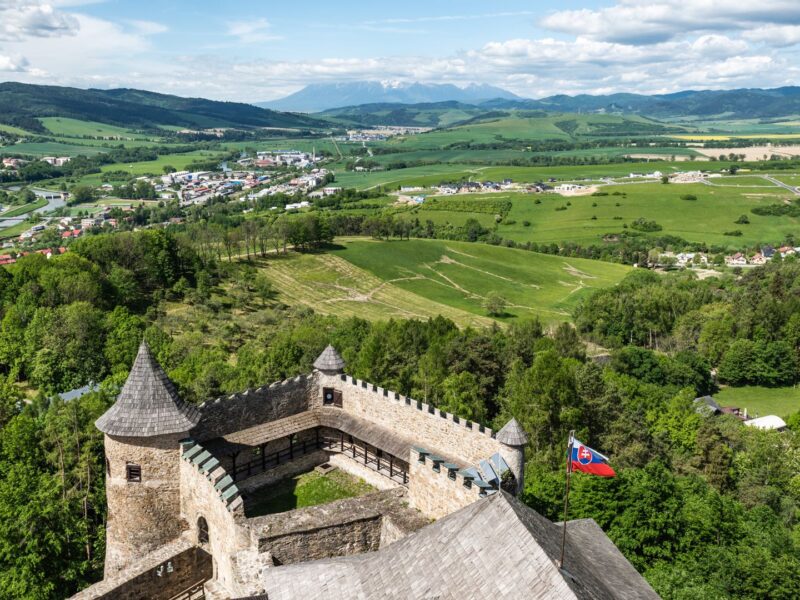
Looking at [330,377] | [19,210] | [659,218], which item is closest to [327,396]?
[330,377]

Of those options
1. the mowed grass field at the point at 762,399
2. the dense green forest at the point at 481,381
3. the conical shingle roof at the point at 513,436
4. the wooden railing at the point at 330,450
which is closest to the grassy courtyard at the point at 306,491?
the wooden railing at the point at 330,450

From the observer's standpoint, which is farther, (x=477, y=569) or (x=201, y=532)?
(x=201, y=532)

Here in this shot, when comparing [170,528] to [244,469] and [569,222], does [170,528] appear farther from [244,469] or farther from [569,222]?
[569,222]

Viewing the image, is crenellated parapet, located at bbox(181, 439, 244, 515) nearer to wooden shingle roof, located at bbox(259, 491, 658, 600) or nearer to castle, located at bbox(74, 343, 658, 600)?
castle, located at bbox(74, 343, 658, 600)

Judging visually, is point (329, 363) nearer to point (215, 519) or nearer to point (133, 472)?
point (133, 472)

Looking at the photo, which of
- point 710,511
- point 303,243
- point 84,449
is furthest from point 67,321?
point 303,243

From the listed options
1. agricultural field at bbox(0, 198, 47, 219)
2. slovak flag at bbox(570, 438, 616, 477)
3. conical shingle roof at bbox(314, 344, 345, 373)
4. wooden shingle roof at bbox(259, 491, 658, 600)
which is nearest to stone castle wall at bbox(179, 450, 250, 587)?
wooden shingle roof at bbox(259, 491, 658, 600)

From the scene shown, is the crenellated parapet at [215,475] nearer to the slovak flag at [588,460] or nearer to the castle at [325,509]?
the castle at [325,509]
